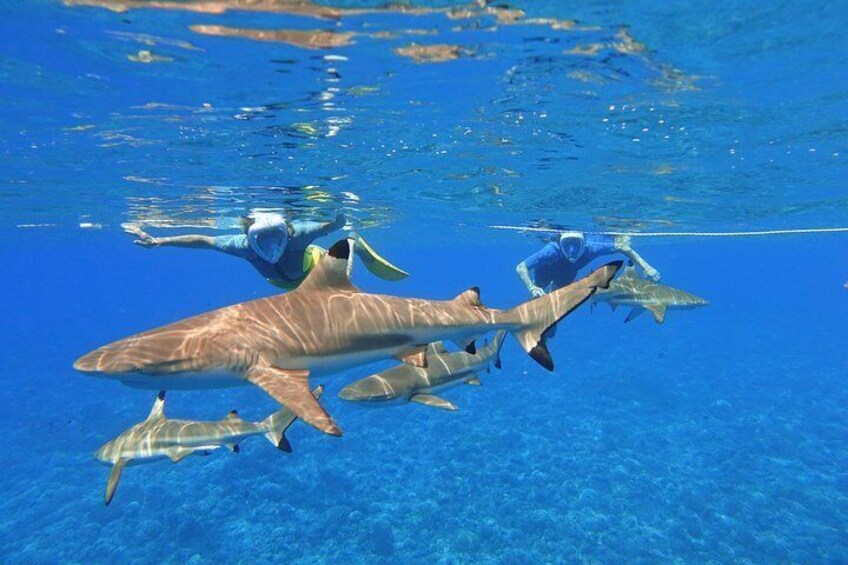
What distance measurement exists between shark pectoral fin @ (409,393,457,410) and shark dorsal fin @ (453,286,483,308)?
6.88 feet

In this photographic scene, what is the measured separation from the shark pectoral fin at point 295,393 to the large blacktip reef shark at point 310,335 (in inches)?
0.5

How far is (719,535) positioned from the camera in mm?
13281

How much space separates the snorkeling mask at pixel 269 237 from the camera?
1140cm

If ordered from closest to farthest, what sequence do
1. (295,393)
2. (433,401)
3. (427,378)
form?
1. (295,393)
2. (433,401)
3. (427,378)

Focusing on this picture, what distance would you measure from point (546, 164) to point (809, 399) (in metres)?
21.3

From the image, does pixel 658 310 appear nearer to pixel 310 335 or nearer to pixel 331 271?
pixel 331 271

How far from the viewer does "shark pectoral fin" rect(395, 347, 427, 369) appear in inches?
235

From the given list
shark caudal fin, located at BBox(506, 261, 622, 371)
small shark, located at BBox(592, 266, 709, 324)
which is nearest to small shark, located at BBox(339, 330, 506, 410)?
shark caudal fin, located at BBox(506, 261, 622, 371)

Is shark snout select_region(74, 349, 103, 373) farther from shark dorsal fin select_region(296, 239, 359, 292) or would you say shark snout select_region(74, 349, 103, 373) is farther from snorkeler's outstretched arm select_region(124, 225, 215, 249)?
snorkeler's outstretched arm select_region(124, 225, 215, 249)

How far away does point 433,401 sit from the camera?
8.30 m

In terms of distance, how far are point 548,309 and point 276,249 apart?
25.5 feet

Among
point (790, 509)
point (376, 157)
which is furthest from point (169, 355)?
point (790, 509)

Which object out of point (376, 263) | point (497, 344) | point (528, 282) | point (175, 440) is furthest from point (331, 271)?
point (528, 282)

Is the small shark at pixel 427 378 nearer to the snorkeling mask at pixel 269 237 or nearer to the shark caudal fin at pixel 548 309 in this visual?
the shark caudal fin at pixel 548 309
